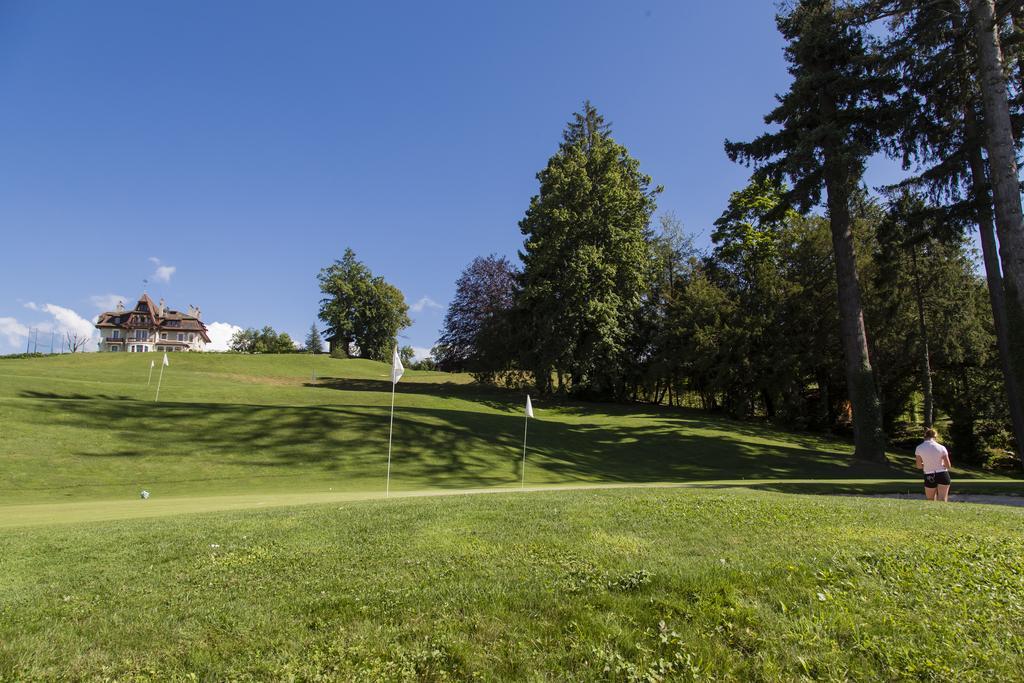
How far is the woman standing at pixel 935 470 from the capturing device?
42.1 feet

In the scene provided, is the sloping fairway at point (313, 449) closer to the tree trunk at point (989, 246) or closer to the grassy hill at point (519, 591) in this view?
the tree trunk at point (989, 246)

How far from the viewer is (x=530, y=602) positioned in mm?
4863

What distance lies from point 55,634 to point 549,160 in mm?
44702

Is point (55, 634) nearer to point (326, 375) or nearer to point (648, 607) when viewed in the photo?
point (648, 607)

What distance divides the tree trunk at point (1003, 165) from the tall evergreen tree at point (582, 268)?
24.1 meters

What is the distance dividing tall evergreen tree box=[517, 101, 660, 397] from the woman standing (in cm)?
2808

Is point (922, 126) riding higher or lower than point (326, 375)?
higher

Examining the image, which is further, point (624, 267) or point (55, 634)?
point (624, 267)

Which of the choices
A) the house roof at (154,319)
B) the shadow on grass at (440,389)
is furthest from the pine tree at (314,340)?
the shadow on grass at (440,389)

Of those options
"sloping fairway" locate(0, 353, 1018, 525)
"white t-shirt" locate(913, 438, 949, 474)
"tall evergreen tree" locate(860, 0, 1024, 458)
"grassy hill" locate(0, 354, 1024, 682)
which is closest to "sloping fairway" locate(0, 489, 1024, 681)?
"grassy hill" locate(0, 354, 1024, 682)

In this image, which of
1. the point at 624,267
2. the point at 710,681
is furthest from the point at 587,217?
the point at 710,681

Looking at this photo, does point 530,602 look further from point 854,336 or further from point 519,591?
point 854,336

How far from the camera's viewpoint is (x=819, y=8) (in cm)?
2556

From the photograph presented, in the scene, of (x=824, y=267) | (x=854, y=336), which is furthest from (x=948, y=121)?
(x=824, y=267)
